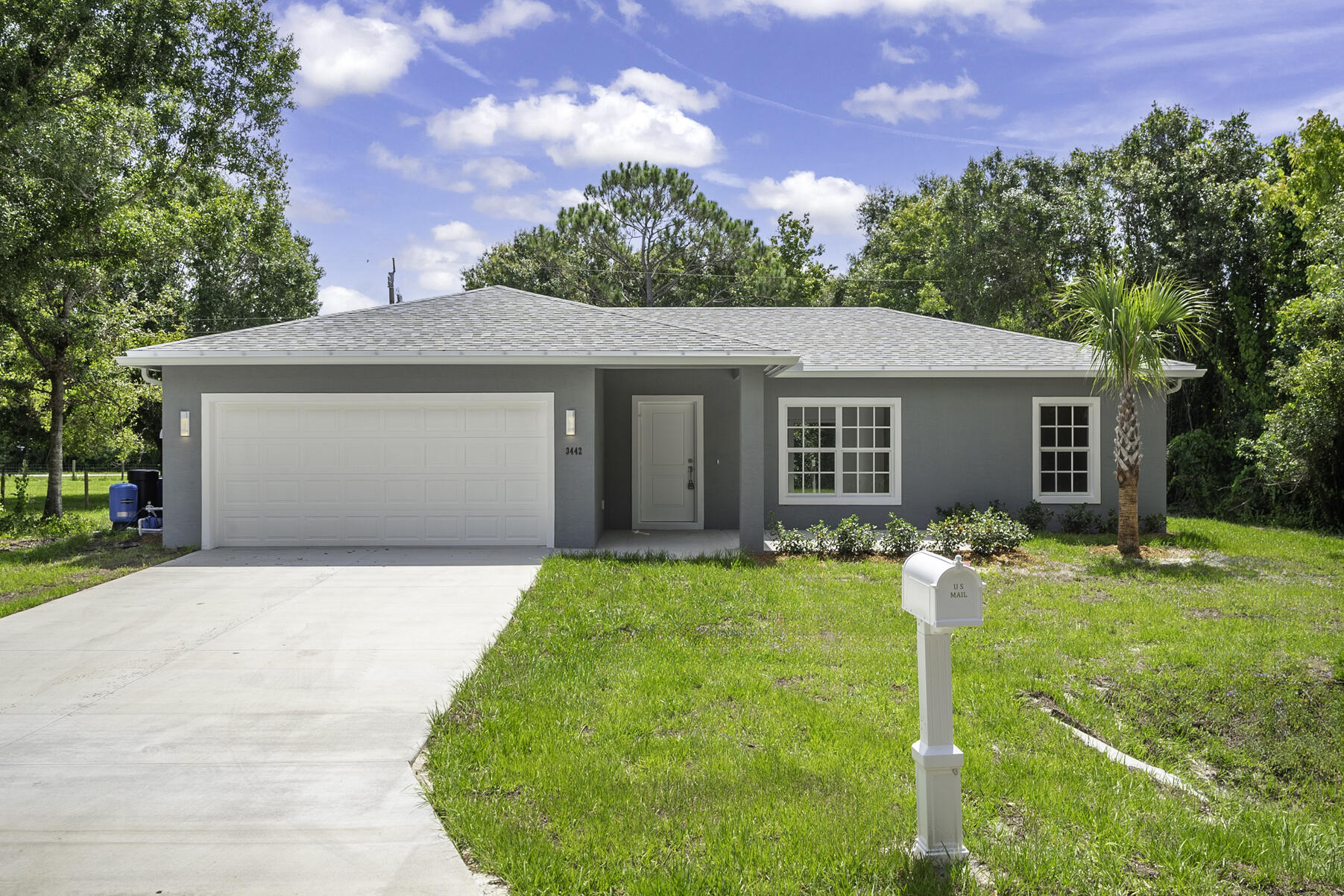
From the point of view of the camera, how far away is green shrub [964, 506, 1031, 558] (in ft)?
36.2

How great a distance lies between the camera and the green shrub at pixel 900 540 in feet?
36.7

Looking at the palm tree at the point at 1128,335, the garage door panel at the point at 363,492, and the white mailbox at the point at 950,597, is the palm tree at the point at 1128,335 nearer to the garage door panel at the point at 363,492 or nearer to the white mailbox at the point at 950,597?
the white mailbox at the point at 950,597

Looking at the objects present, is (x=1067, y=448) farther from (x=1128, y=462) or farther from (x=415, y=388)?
(x=415, y=388)

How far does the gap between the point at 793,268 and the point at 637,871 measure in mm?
30984

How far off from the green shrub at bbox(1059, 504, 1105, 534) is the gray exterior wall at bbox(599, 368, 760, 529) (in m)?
5.09

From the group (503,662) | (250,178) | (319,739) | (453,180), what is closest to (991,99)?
(453,180)

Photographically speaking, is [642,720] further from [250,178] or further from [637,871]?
[250,178]

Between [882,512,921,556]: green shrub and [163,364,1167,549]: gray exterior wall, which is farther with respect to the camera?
[163,364,1167,549]: gray exterior wall

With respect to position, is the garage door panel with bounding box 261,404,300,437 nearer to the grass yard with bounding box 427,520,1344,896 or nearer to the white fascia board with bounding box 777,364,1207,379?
the grass yard with bounding box 427,520,1344,896

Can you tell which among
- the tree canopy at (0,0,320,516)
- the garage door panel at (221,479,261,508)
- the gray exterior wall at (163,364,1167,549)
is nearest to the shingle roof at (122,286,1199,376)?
the gray exterior wall at (163,364,1167,549)

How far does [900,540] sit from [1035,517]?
315 centimetres

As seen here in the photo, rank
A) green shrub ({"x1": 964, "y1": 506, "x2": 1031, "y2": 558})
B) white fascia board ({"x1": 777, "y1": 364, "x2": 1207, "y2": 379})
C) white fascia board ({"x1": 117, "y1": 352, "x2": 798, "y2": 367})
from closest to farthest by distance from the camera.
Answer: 1. white fascia board ({"x1": 117, "y1": 352, "x2": 798, "y2": 367})
2. green shrub ({"x1": 964, "y1": 506, "x2": 1031, "y2": 558})
3. white fascia board ({"x1": 777, "y1": 364, "x2": 1207, "y2": 379})

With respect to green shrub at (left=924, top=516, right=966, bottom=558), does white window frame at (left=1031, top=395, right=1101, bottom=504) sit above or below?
above

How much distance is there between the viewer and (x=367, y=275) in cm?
3331
